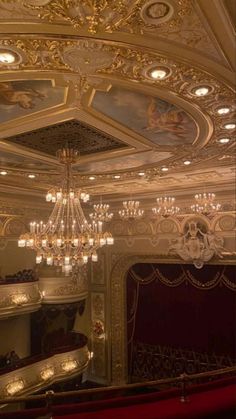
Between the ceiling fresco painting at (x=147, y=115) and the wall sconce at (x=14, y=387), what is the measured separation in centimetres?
705

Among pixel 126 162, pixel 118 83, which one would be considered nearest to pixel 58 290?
pixel 126 162

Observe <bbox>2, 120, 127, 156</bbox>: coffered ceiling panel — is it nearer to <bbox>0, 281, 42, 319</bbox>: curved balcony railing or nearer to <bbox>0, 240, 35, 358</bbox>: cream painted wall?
<bbox>0, 281, 42, 319</bbox>: curved balcony railing

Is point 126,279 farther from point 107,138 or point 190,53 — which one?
point 190,53

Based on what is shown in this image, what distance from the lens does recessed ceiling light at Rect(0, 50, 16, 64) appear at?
9.20 ft

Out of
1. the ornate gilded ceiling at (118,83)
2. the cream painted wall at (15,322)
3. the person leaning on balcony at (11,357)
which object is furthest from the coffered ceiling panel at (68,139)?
→ the person leaning on balcony at (11,357)

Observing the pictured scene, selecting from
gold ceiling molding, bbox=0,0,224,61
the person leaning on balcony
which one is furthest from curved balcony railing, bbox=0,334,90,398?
gold ceiling molding, bbox=0,0,224,61

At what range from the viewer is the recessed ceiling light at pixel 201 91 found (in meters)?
3.41

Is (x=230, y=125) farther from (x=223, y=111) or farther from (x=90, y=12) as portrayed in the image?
(x=90, y=12)

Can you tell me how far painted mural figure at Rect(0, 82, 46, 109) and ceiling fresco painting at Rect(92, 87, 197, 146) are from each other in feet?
2.38

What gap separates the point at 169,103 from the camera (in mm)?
3955

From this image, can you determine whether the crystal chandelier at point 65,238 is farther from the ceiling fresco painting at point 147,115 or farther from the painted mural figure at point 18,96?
the painted mural figure at point 18,96

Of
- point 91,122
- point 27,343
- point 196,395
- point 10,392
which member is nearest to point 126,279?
point 27,343

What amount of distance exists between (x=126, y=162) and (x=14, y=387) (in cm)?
636

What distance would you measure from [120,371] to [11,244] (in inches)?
246
